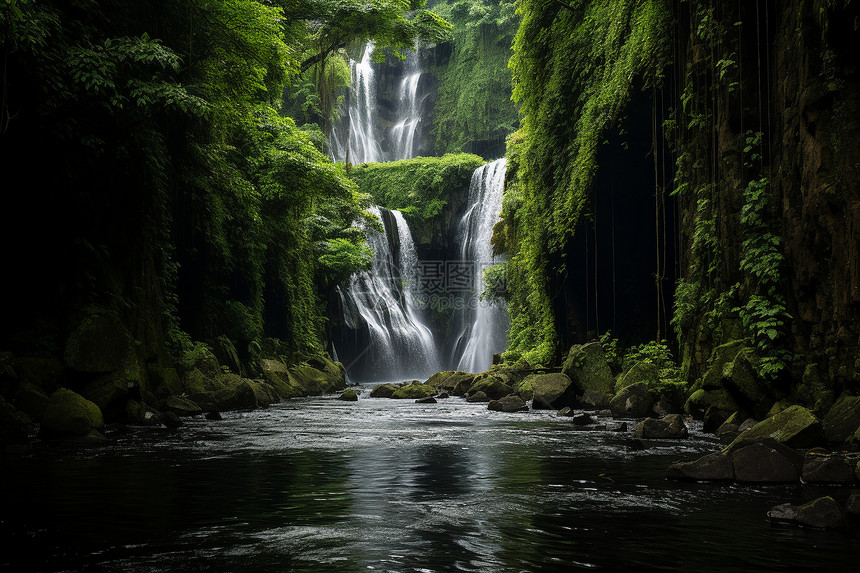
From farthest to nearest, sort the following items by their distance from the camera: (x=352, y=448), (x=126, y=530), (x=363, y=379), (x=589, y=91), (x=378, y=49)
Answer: (x=363, y=379), (x=378, y=49), (x=589, y=91), (x=352, y=448), (x=126, y=530)

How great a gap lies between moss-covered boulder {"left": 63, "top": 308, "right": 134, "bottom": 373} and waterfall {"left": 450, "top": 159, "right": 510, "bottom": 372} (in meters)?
23.5

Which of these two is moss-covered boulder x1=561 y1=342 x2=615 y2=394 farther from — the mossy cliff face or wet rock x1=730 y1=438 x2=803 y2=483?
wet rock x1=730 y1=438 x2=803 y2=483

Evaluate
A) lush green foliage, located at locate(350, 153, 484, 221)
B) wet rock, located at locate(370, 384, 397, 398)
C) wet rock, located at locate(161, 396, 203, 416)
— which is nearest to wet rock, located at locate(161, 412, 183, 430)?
wet rock, located at locate(161, 396, 203, 416)

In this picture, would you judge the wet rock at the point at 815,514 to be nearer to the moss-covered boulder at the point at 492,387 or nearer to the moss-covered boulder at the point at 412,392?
the moss-covered boulder at the point at 492,387

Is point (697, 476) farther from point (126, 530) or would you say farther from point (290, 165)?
point (290, 165)

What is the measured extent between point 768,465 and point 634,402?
6979mm

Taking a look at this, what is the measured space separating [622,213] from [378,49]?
11.7m

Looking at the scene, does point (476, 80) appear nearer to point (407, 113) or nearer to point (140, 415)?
point (407, 113)

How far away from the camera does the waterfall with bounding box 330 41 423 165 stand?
47.9m

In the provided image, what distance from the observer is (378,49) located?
24.5 metres

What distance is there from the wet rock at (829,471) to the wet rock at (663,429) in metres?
3.22

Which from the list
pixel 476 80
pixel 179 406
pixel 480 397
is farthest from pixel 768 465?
pixel 476 80

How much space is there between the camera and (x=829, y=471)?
242 inches

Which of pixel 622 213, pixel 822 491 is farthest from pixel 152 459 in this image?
pixel 622 213
